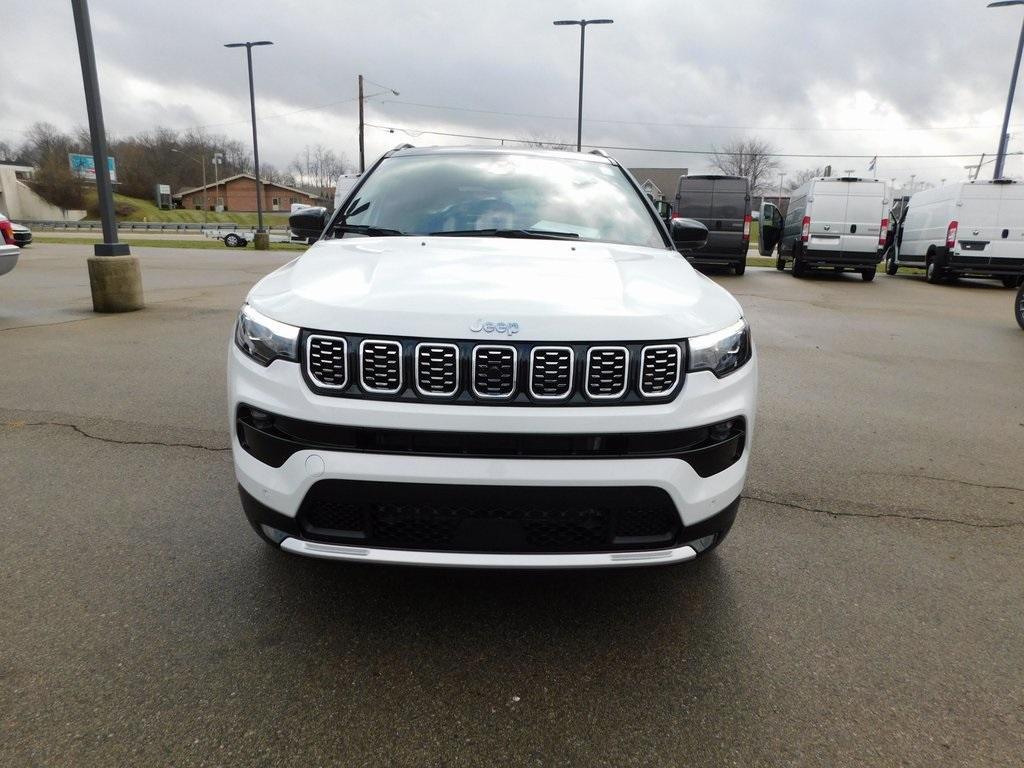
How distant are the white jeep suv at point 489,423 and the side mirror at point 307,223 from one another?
1.81 metres

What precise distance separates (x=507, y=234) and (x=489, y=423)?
4.67 ft

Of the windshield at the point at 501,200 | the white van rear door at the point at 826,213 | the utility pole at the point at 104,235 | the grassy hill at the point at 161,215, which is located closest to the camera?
the windshield at the point at 501,200

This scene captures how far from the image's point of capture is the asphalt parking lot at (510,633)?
1891 millimetres

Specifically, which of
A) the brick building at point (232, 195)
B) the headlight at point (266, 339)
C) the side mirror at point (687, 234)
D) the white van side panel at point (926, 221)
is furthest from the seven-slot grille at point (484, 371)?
the brick building at point (232, 195)

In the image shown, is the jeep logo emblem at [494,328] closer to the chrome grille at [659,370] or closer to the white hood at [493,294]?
the white hood at [493,294]

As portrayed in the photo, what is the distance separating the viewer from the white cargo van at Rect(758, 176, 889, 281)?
16.8m

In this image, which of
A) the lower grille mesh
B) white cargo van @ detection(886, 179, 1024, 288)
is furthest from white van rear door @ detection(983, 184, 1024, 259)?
the lower grille mesh

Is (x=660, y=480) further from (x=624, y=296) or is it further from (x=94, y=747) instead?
(x=94, y=747)

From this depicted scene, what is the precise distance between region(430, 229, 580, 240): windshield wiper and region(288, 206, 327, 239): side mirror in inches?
43.9

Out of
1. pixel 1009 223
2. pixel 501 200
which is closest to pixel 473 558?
pixel 501 200

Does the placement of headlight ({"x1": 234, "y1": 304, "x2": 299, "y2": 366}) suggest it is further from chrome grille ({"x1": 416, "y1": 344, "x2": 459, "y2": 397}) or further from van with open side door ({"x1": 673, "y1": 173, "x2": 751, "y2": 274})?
van with open side door ({"x1": 673, "y1": 173, "x2": 751, "y2": 274})

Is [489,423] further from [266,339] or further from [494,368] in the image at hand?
[266,339]

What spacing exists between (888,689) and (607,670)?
0.87 metres

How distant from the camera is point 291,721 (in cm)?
192
